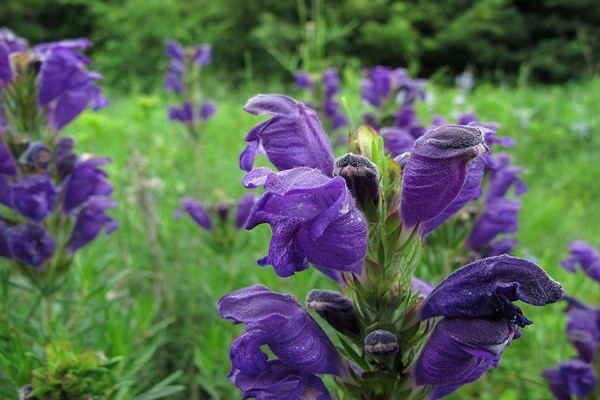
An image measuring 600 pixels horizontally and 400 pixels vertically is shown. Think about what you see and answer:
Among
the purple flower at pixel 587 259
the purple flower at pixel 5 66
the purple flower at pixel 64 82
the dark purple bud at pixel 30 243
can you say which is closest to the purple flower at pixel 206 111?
the purple flower at pixel 64 82

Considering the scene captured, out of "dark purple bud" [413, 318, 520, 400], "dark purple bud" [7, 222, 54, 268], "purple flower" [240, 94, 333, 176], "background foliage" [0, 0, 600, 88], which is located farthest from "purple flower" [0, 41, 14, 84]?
"background foliage" [0, 0, 600, 88]

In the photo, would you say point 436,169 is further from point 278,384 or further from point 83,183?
point 83,183

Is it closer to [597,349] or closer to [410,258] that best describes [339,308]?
[410,258]

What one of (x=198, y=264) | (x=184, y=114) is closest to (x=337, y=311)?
(x=198, y=264)

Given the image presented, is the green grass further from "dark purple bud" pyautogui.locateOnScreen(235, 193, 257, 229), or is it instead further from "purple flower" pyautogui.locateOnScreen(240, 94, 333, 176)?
"purple flower" pyautogui.locateOnScreen(240, 94, 333, 176)

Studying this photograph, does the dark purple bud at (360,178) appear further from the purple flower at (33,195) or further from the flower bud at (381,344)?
the purple flower at (33,195)

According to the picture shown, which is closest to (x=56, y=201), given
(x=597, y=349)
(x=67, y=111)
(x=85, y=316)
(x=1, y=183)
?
(x=1, y=183)
